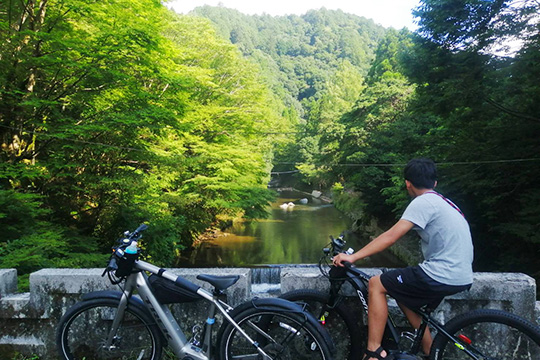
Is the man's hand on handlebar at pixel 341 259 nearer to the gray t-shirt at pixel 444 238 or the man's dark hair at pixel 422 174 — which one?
the gray t-shirt at pixel 444 238

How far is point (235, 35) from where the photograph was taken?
113812 millimetres

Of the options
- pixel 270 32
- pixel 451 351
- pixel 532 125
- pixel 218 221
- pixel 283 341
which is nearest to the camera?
pixel 283 341

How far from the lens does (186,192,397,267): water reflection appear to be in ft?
58.5

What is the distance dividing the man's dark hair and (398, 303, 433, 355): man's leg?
739 millimetres

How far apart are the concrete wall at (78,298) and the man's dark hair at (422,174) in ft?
2.58

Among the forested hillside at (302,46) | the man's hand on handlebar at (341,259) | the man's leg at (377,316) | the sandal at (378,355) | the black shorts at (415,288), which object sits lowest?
the sandal at (378,355)

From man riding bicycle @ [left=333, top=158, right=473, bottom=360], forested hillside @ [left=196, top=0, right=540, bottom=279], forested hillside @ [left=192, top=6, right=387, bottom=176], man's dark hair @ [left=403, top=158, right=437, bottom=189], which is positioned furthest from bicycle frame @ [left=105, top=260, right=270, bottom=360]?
forested hillside @ [left=192, top=6, right=387, bottom=176]

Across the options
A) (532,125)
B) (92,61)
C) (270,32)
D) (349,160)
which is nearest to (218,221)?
(349,160)

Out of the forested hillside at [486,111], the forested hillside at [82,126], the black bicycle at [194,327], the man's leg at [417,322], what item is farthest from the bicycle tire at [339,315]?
the forested hillside at [486,111]

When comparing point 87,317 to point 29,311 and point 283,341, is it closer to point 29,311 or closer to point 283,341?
point 29,311

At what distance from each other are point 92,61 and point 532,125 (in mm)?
10072

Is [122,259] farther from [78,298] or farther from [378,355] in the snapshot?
[378,355]

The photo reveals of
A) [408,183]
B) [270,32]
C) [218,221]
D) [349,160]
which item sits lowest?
[218,221]

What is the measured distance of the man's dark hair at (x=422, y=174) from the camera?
217cm
